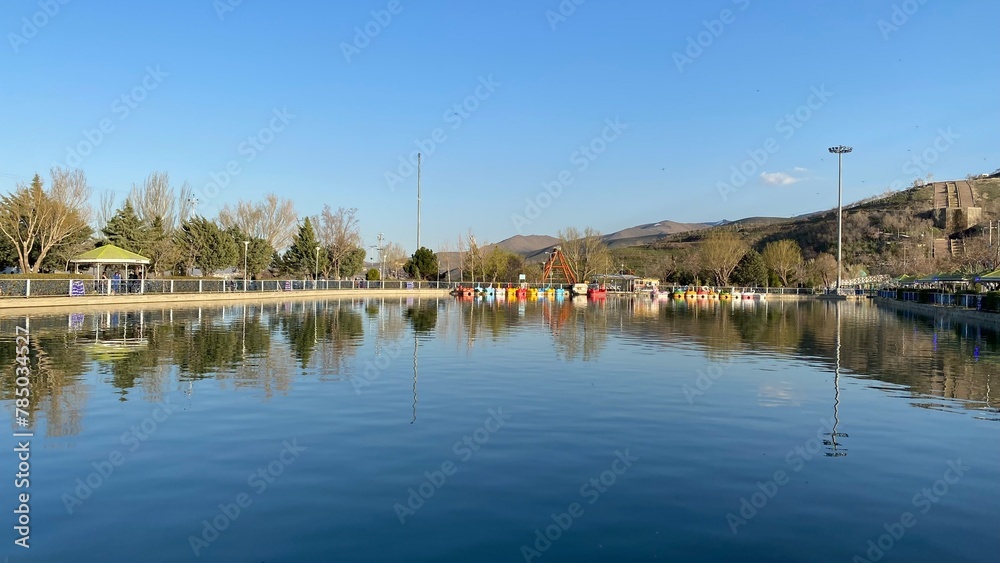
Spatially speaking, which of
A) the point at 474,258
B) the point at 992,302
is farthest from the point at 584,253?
the point at 992,302

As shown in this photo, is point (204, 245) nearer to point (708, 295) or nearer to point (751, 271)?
point (708, 295)

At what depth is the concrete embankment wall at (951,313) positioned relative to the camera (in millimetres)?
31008

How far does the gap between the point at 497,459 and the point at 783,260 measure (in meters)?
98.5

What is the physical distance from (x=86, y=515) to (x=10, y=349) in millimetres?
12865

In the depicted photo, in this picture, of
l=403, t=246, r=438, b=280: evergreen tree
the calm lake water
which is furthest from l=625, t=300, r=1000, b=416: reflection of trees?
l=403, t=246, r=438, b=280: evergreen tree

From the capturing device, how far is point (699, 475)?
6754 mm

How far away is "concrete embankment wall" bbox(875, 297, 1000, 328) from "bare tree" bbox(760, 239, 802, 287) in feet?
148

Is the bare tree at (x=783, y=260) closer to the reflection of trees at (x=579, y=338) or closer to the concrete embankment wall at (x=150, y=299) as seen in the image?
the concrete embankment wall at (x=150, y=299)

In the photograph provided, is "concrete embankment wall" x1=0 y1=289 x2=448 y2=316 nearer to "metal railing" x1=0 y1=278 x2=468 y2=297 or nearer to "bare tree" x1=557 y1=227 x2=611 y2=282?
"metal railing" x1=0 y1=278 x2=468 y2=297

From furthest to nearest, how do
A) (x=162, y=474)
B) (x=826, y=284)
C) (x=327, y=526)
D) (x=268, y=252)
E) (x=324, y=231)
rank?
(x=826, y=284)
(x=324, y=231)
(x=268, y=252)
(x=162, y=474)
(x=327, y=526)

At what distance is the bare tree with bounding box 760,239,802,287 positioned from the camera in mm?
97125

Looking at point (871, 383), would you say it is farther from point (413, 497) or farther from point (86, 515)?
point (86, 515)

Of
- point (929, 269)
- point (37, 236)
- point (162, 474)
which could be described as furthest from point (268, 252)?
point (929, 269)

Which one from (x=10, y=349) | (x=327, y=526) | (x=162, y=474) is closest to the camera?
(x=327, y=526)
